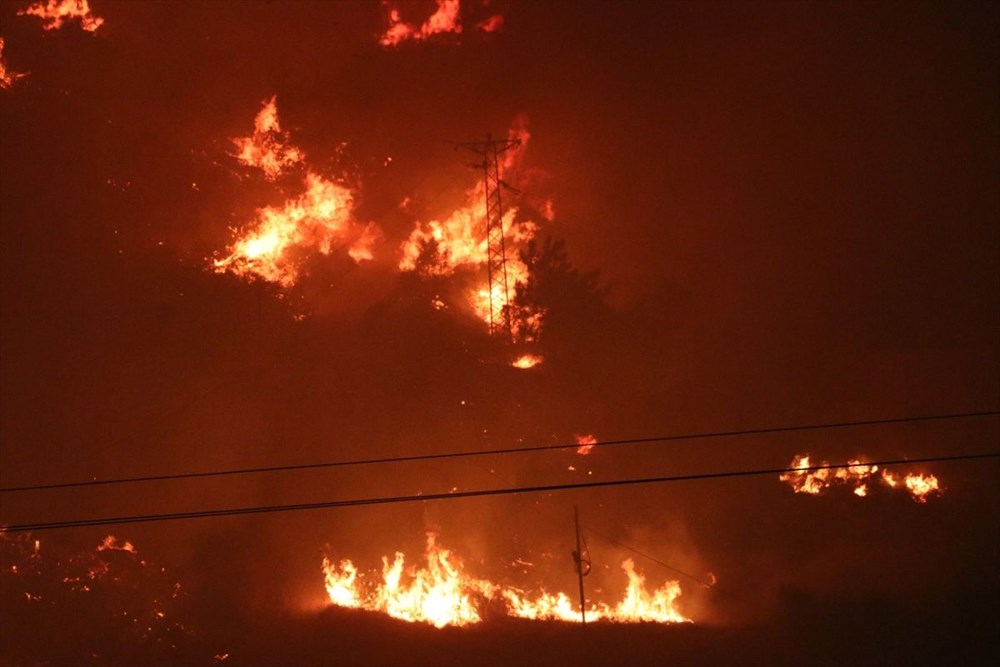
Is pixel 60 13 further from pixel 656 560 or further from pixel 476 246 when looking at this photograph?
pixel 656 560

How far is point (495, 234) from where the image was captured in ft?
82.8

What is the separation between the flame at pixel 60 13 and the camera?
24875mm

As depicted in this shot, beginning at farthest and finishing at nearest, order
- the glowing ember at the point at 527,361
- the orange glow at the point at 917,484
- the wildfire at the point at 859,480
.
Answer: the orange glow at the point at 917,484 < the wildfire at the point at 859,480 < the glowing ember at the point at 527,361

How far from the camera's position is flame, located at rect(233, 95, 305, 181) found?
81.8ft

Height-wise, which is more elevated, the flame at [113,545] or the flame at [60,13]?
the flame at [60,13]

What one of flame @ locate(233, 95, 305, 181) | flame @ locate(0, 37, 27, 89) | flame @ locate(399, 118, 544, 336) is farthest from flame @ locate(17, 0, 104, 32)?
flame @ locate(399, 118, 544, 336)

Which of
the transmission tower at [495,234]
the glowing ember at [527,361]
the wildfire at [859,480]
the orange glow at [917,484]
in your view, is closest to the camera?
the transmission tower at [495,234]

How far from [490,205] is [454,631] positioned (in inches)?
608

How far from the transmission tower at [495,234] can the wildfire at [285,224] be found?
4481 mm

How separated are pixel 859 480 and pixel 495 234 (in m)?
17.8

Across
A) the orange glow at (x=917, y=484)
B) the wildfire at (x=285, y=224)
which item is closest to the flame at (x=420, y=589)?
the wildfire at (x=285, y=224)

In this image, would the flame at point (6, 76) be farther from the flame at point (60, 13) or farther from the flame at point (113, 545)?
the flame at point (113, 545)

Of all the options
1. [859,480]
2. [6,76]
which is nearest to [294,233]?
[6,76]

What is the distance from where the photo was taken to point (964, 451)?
2814 centimetres
